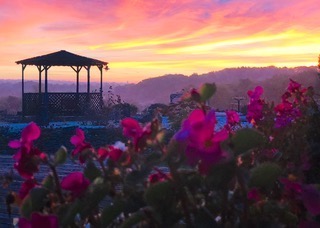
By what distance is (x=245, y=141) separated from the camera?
1.59m

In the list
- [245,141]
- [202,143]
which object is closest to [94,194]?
[202,143]

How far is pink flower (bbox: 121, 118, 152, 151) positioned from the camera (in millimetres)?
1658

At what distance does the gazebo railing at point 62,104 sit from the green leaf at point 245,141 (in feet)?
69.7

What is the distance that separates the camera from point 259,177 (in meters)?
1.57

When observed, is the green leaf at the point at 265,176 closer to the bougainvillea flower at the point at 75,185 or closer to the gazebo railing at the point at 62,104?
the bougainvillea flower at the point at 75,185

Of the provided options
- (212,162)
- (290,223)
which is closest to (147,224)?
(212,162)

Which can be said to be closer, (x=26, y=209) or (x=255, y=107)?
(x=26, y=209)

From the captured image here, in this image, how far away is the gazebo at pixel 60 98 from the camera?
2248cm

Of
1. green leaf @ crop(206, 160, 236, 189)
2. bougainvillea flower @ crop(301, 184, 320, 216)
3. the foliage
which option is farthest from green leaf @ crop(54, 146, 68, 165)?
bougainvillea flower @ crop(301, 184, 320, 216)

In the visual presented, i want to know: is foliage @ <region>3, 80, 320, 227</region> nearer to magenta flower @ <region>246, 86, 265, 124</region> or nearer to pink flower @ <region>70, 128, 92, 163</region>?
pink flower @ <region>70, 128, 92, 163</region>

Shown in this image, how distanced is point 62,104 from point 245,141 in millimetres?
22021

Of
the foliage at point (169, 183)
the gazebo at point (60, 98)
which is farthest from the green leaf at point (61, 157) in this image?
the gazebo at point (60, 98)

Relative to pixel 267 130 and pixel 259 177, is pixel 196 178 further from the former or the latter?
pixel 267 130

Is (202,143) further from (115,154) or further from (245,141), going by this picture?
(115,154)
